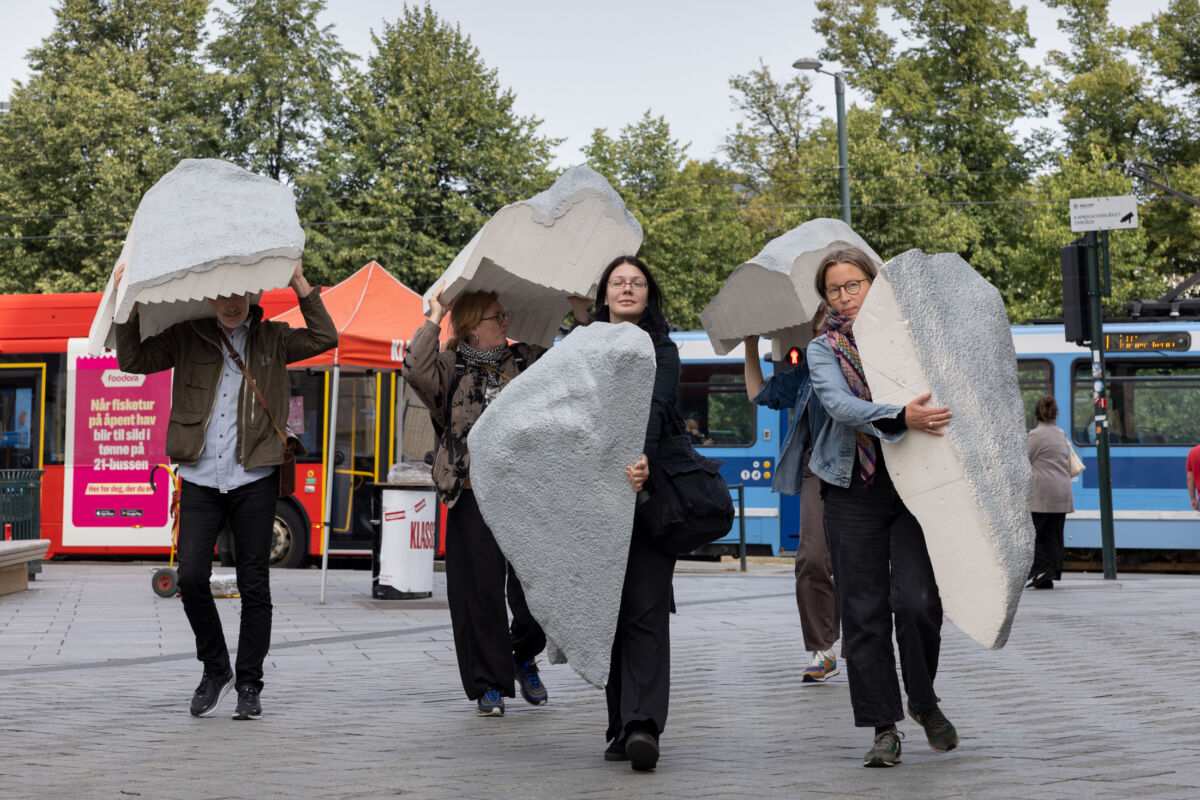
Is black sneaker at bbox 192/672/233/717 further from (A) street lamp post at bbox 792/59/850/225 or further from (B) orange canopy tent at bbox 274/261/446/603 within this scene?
(A) street lamp post at bbox 792/59/850/225

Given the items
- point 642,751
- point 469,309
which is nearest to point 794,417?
point 469,309

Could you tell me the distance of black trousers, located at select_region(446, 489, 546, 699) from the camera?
6289 millimetres

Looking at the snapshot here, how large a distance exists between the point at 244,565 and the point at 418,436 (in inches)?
435

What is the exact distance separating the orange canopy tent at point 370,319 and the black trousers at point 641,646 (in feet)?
24.3

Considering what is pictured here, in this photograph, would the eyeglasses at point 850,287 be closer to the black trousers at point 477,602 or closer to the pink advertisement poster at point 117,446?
the black trousers at point 477,602

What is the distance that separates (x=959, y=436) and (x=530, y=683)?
2522 millimetres

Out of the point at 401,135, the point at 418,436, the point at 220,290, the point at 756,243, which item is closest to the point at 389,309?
the point at 418,436

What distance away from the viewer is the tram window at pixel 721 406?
20.5 meters

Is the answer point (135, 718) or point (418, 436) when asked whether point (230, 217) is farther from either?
point (418, 436)

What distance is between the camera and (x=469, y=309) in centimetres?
646

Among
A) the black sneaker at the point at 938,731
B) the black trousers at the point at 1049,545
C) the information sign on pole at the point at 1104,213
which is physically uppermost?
the information sign on pole at the point at 1104,213

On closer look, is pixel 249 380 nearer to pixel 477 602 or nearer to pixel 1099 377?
pixel 477 602

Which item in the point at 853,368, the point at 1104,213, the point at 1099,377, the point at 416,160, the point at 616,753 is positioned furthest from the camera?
the point at 416,160

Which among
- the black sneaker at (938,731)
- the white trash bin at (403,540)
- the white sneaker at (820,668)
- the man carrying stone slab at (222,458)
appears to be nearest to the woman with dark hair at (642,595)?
the black sneaker at (938,731)
